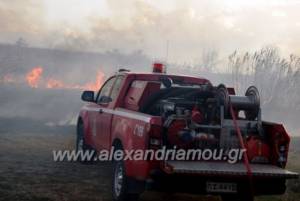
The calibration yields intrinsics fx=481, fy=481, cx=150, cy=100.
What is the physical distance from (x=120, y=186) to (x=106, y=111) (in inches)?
66.7

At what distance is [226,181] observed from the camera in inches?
237

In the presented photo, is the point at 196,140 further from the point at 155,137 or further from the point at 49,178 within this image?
the point at 49,178

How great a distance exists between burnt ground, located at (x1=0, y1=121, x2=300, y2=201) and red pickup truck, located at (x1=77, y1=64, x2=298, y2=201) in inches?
26.5

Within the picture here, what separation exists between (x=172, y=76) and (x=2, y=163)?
363 cm

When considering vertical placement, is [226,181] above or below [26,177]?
above

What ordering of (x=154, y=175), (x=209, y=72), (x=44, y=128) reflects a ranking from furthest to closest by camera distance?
(x=209, y=72) → (x=44, y=128) → (x=154, y=175)

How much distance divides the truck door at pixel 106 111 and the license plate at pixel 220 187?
223cm

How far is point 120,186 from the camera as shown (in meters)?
6.79

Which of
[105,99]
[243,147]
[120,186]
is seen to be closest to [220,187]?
[243,147]

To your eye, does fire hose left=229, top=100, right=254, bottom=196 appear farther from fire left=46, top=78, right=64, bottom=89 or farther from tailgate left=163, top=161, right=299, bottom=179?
fire left=46, top=78, right=64, bottom=89

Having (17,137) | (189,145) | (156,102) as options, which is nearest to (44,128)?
(17,137)

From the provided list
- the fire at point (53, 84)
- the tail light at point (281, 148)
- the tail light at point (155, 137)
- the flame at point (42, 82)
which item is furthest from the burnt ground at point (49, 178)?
the fire at point (53, 84)

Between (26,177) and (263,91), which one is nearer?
(26,177)

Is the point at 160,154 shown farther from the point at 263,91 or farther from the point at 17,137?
the point at 263,91
